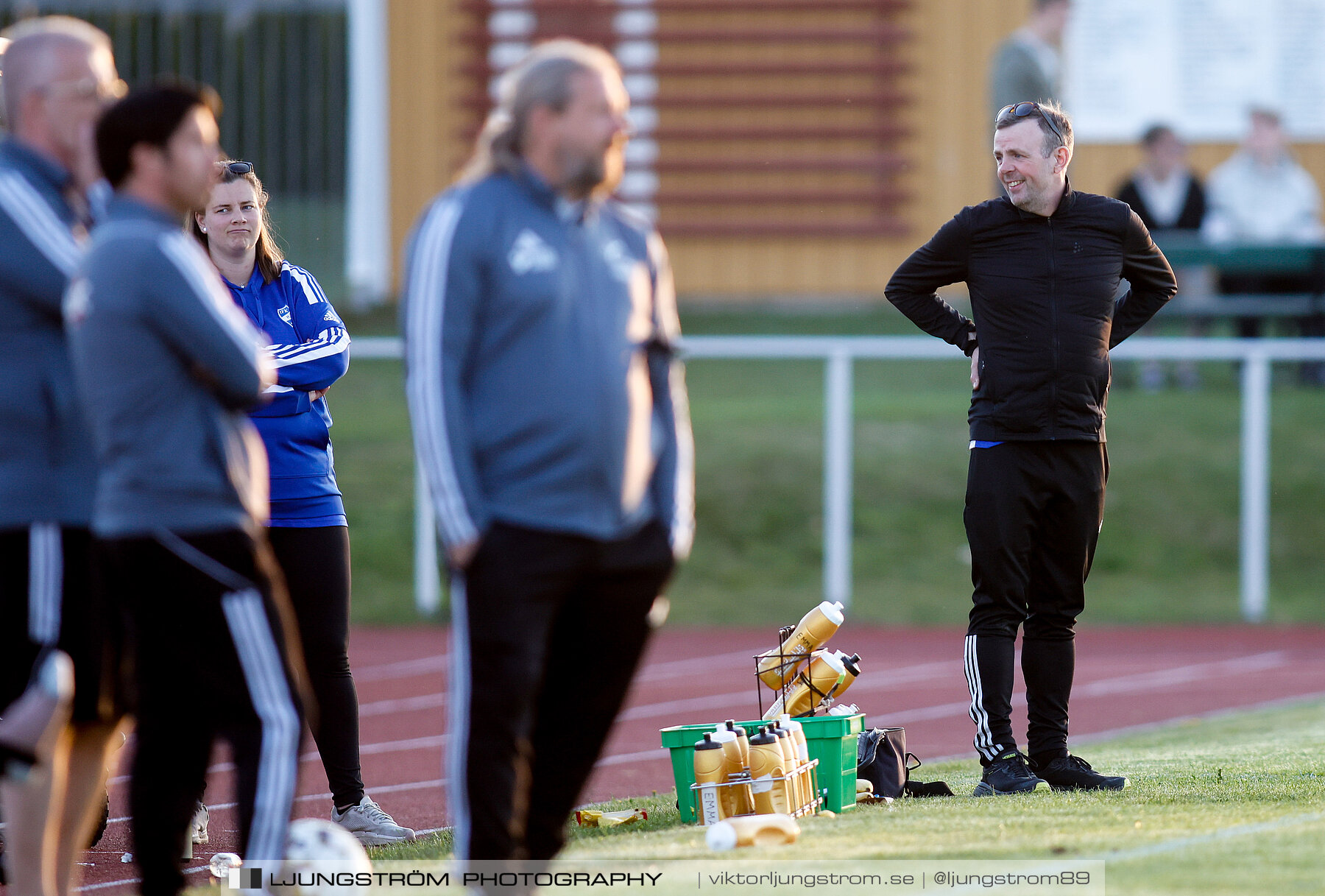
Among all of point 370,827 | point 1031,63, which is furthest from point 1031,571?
point 1031,63

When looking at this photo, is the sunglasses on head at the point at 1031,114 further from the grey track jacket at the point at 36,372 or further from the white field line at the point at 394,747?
the white field line at the point at 394,747

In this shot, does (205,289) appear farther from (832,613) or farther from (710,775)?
(832,613)

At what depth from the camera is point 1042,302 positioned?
223 inches

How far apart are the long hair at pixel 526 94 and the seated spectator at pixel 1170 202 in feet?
37.1

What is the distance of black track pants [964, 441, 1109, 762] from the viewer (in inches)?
223

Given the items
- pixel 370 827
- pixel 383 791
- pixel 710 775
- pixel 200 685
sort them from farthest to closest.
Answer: pixel 383 791
pixel 370 827
pixel 710 775
pixel 200 685

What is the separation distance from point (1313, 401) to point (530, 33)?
29.9ft

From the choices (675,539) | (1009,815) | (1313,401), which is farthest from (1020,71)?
(675,539)

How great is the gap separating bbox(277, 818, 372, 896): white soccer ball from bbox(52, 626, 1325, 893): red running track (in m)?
1.22

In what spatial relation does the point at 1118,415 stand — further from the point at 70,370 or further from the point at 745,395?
the point at 70,370

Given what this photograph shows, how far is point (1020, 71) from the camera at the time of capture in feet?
38.8

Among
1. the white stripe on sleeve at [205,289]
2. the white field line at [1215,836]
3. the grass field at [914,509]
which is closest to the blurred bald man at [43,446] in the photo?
the white stripe on sleeve at [205,289]

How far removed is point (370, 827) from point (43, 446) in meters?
2.19

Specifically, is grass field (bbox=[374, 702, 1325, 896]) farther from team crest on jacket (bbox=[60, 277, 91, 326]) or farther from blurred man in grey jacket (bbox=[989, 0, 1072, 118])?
blurred man in grey jacket (bbox=[989, 0, 1072, 118])
